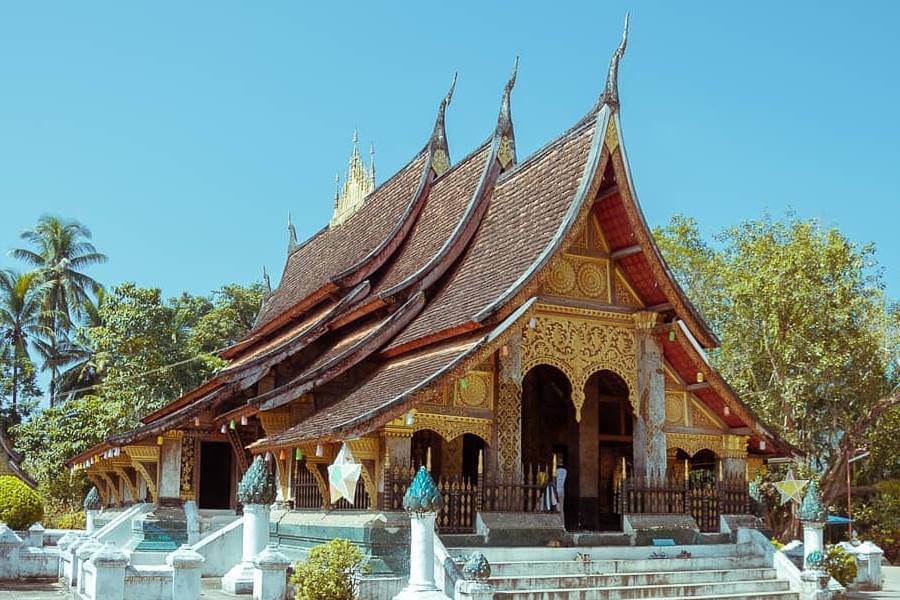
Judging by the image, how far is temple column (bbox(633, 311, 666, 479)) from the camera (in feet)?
43.8

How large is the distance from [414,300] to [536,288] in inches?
98.5

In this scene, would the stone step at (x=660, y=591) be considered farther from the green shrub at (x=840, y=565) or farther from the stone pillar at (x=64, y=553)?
the stone pillar at (x=64, y=553)

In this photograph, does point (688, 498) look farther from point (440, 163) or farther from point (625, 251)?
point (440, 163)

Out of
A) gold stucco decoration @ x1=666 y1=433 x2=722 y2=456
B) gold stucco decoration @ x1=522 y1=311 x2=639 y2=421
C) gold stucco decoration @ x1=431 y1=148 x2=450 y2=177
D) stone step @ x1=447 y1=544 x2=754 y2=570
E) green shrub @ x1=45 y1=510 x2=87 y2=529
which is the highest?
gold stucco decoration @ x1=431 y1=148 x2=450 y2=177

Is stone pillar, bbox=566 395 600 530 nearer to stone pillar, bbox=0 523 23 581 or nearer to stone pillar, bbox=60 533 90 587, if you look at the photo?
stone pillar, bbox=60 533 90 587

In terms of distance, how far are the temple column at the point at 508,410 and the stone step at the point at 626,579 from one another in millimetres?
1722

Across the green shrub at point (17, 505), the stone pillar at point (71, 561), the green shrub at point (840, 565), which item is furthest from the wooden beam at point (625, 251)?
the green shrub at point (17, 505)

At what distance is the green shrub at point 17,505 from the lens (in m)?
20.7

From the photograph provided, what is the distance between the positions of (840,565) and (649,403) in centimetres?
397

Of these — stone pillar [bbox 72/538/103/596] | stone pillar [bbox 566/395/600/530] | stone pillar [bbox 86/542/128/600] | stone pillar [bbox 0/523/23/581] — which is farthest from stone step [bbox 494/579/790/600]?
stone pillar [bbox 0/523/23/581]

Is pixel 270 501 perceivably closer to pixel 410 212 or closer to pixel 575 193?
pixel 575 193

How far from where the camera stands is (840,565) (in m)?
14.5

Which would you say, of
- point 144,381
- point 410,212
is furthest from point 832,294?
point 144,381

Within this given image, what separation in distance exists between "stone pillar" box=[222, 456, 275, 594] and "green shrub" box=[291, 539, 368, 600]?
1.95 metres
